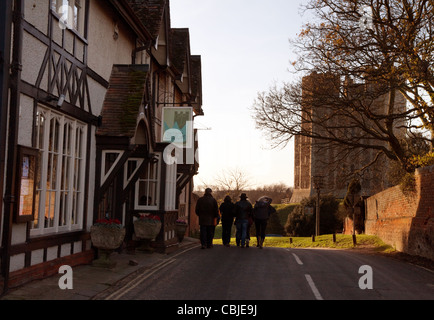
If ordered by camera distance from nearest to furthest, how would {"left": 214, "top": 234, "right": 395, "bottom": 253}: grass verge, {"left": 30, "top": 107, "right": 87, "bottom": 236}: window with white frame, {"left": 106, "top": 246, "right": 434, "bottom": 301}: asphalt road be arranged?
{"left": 106, "top": 246, "right": 434, "bottom": 301}: asphalt road, {"left": 30, "top": 107, "right": 87, "bottom": 236}: window with white frame, {"left": 214, "top": 234, "right": 395, "bottom": 253}: grass verge

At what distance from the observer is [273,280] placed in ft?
36.0

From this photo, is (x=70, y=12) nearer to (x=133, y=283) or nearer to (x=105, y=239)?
(x=105, y=239)

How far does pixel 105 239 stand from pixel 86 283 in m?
1.85

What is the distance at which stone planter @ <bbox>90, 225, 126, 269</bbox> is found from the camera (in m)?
11.8

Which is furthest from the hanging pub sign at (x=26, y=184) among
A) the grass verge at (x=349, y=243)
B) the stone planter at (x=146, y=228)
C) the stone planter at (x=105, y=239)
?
the grass verge at (x=349, y=243)

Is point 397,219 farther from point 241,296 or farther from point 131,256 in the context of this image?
point 241,296

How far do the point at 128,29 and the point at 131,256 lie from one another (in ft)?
21.8

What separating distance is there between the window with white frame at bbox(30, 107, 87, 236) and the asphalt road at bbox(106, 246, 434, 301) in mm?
1984

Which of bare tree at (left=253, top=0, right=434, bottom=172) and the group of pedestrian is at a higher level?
bare tree at (left=253, top=0, right=434, bottom=172)

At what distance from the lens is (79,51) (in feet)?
39.2

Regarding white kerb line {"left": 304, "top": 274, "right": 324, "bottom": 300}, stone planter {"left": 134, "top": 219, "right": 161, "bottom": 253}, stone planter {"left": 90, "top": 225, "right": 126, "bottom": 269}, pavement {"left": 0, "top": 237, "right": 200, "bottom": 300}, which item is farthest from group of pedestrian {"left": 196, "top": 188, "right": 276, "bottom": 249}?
white kerb line {"left": 304, "top": 274, "right": 324, "bottom": 300}

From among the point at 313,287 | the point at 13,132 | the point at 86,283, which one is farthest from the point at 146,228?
the point at 13,132

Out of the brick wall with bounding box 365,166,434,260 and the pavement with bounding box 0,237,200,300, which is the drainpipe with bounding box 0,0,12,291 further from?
the brick wall with bounding box 365,166,434,260

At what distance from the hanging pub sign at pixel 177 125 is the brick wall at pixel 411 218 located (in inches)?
336
